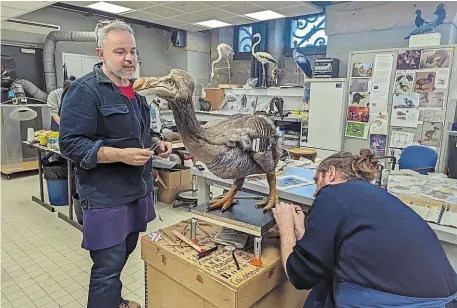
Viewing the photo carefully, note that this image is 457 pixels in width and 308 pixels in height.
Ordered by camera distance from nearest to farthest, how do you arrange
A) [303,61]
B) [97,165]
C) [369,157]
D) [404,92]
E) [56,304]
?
[369,157], [97,165], [56,304], [404,92], [303,61]

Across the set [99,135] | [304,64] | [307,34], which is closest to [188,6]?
[304,64]

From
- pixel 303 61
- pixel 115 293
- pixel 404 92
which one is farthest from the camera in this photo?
pixel 303 61

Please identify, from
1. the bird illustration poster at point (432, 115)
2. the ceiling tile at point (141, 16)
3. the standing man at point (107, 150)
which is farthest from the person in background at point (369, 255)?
the ceiling tile at point (141, 16)

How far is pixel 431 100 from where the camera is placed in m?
3.76

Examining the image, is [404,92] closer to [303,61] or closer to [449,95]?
[449,95]

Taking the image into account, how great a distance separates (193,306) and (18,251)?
227cm

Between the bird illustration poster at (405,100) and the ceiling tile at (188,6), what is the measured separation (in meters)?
3.16

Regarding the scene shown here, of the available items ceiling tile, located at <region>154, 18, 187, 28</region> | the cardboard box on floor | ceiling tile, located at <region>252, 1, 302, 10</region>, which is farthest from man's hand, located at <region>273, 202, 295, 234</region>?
ceiling tile, located at <region>154, 18, 187, 28</region>

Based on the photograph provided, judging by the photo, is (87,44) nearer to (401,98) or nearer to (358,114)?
(358,114)

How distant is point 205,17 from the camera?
5848 mm

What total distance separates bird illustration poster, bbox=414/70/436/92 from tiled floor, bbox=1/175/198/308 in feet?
10.3

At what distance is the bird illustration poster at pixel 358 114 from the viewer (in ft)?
14.0

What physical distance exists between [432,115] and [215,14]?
3.74m

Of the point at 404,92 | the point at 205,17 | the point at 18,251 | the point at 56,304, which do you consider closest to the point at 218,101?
the point at 205,17
